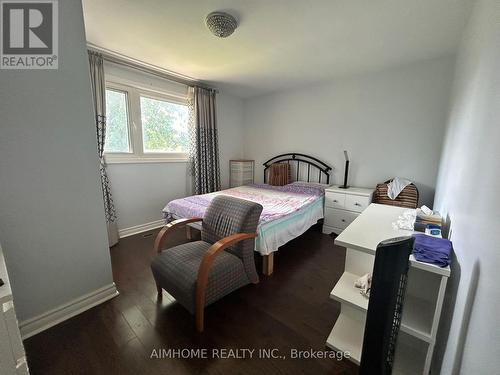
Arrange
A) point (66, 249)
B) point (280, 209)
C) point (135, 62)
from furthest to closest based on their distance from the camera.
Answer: point (135, 62)
point (280, 209)
point (66, 249)

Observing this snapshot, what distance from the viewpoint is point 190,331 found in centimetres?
143

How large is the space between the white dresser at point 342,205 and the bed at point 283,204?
132mm

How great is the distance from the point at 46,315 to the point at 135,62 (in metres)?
2.89

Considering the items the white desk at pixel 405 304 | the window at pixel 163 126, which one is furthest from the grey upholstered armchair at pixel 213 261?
the window at pixel 163 126

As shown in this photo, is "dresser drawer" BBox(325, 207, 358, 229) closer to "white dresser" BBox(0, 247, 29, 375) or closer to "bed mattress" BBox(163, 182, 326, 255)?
"bed mattress" BBox(163, 182, 326, 255)

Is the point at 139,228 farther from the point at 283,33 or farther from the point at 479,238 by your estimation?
the point at 479,238

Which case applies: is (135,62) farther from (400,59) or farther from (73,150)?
(400,59)

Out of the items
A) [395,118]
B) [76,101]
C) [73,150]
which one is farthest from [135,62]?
[395,118]

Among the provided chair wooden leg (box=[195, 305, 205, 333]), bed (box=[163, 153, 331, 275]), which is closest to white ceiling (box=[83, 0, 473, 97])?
bed (box=[163, 153, 331, 275])

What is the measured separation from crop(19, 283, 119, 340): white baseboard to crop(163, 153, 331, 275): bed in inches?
40.1

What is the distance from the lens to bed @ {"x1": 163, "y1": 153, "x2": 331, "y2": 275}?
2.07 meters

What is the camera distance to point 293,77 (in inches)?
126

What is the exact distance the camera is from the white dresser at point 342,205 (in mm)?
2877

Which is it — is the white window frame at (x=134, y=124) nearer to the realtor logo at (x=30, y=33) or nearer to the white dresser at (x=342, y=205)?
the realtor logo at (x=30, y=33)
